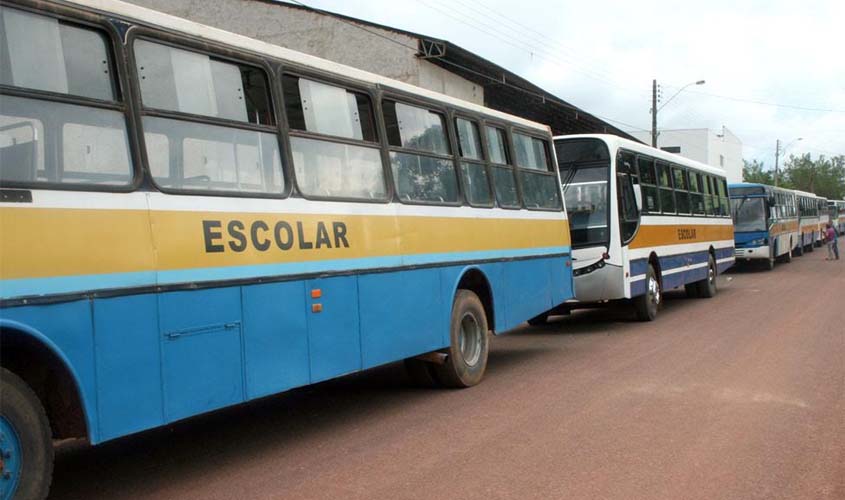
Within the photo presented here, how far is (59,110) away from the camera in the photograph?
4.54m

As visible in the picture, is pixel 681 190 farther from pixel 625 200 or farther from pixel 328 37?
pixel 328 37

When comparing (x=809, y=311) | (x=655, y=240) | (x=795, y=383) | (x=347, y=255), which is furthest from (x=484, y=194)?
(x=809, y=311)

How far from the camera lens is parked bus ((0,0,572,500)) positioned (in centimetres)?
434

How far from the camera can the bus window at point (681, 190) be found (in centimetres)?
1686

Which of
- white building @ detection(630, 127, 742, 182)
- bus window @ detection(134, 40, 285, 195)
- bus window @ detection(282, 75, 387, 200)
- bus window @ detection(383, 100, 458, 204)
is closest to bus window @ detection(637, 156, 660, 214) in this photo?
bus window @ detection(383, 100, 458, 204)

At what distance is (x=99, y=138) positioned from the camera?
4766 millimetres

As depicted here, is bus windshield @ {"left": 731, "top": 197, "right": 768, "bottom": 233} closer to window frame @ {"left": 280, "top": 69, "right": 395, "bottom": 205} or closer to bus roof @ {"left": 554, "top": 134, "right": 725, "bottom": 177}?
bus roof @ {"left": 554, "top": 134, "right": 725, "bottom": 177}

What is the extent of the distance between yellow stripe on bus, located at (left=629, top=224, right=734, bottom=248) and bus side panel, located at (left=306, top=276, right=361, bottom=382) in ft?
25.6

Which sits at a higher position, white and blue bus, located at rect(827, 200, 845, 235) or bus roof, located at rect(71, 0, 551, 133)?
bus roof, located at rect(71, 0, 551, 133)

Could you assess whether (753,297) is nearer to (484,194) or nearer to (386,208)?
(484,194)

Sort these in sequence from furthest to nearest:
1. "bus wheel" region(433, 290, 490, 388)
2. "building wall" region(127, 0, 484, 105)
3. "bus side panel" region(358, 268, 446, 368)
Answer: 1. "building wall" region(127, 0, 484, 105)
2. "bus wheel" region(433, 290, 490, 388)
3. "bus side panel" region(358, 268, 446, 368)

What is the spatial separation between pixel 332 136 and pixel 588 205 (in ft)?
24.1

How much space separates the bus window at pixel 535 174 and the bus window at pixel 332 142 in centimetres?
324

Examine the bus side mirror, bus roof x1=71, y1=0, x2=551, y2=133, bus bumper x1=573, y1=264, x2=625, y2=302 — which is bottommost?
bus bumper x1=573, y1=264, x2=625, y2=302
